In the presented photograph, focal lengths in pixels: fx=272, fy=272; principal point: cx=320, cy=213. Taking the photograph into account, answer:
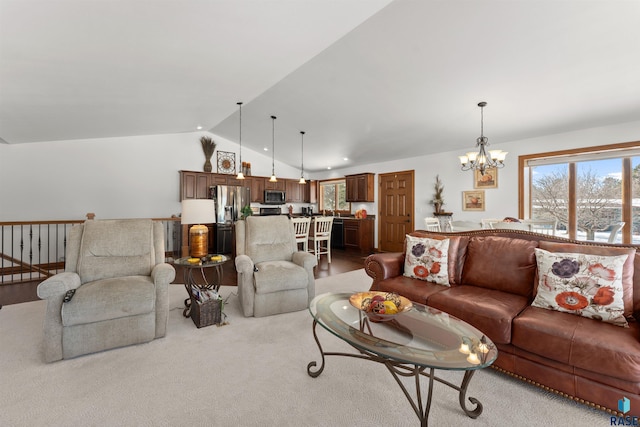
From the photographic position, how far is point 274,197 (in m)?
7.76

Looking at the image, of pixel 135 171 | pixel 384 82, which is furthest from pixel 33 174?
pixel 384 82

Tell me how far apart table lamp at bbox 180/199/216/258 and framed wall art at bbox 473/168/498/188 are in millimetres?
4839

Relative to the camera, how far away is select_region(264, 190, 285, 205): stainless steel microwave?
7.61m

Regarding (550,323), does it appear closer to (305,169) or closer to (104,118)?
(104,118)

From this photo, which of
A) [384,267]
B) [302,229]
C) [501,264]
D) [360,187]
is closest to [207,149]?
[302,229]

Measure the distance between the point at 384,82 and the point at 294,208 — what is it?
5.49 meters

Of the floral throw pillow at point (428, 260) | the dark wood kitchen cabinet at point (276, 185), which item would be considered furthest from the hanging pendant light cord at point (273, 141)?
the floral throw pillow at point (428, 260)

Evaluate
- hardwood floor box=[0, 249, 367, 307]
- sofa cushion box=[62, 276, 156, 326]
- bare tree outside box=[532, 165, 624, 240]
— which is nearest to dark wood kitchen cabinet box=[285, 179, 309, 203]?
hardwood floor box=[0, 249, 367, 307]

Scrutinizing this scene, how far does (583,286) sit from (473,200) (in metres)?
3.94

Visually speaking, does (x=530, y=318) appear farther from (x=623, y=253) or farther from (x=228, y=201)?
(x=228, y=201)

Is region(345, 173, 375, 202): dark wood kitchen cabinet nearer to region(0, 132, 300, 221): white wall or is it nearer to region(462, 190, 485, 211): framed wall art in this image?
region(462, 190, 485, 211): framed wall art

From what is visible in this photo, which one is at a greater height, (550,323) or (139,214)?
(139,214)

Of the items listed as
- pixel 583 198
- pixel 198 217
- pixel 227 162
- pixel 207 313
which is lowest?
pixel 207 313

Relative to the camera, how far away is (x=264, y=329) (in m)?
2.55
